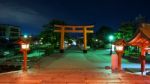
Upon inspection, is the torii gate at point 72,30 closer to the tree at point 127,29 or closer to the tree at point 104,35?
the tree at point 127,29

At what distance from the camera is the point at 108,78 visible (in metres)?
13.3

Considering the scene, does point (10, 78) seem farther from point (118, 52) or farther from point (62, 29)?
point (62, 29)

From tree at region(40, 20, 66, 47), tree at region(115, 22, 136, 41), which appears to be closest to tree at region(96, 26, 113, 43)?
tree at region(40, 20, 66, 47)

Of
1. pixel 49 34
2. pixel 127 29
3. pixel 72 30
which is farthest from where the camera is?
pixel 49 34

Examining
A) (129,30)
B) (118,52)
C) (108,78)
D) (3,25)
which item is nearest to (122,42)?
(118,52)

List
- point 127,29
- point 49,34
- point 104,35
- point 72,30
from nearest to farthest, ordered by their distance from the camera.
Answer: point 127,29
point 72,30
point 49,34
point 104,35

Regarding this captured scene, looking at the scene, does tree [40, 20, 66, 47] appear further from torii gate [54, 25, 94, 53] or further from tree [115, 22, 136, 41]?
tree [115, 22, 136, 41]

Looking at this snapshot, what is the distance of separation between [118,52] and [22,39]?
5.59 m

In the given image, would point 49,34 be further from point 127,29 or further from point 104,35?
point 104,35

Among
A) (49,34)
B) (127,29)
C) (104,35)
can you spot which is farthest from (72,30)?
(104,35)

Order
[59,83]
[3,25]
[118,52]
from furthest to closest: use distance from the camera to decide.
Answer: [3,25]
[118,52]
[59,83]

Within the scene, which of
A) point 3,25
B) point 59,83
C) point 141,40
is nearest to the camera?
point 59,83

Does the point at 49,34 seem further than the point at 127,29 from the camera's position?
Yes

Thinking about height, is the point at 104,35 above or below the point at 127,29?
above
